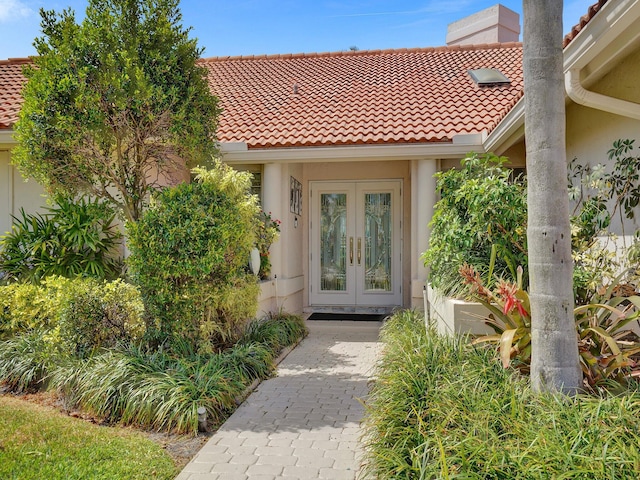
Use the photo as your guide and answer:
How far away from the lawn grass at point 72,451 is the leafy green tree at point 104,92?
9.81 ft

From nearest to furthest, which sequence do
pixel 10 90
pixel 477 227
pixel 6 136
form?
pixel 477 227 → pixel 6 136 → pixel 10 90

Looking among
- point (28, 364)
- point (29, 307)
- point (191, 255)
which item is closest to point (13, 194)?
point (29, 307)

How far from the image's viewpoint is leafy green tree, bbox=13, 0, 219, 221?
5.64m

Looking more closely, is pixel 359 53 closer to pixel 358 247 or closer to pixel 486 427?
pixel 358 247

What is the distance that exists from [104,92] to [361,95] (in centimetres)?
613

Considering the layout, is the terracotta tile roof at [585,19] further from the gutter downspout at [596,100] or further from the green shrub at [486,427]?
the green shrub at [486,427]

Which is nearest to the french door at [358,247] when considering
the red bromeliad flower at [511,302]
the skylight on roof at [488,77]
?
the skylight on roof at [488,77]

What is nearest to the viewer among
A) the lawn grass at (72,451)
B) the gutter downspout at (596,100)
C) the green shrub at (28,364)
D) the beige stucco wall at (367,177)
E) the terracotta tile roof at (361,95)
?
A: the lawn grass at (72,451)

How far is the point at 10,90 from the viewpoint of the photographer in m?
10.4

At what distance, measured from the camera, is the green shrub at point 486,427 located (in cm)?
267

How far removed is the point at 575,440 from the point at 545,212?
1.42 m

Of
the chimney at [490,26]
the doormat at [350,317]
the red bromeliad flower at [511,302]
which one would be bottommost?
the doormat at [350,317]

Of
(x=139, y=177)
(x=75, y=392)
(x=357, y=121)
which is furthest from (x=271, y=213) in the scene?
(x=75, y=392)

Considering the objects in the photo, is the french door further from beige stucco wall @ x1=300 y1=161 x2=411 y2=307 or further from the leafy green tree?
the leafy green tree
